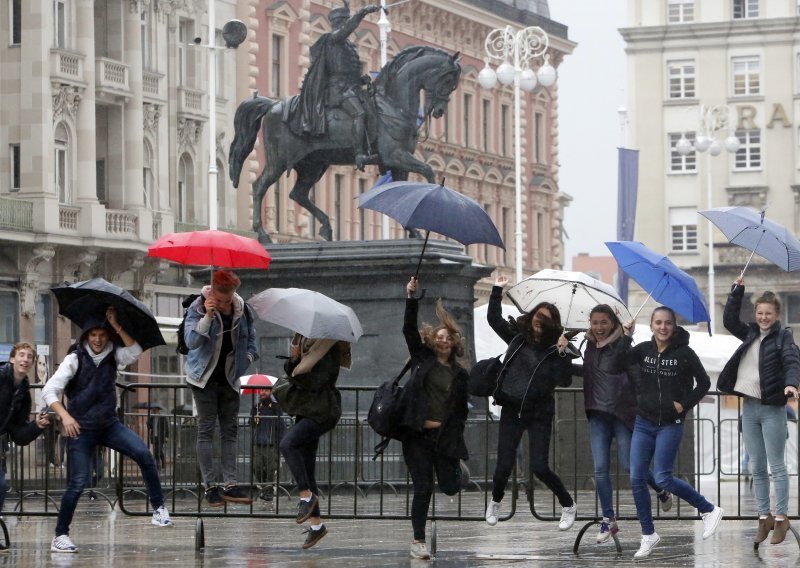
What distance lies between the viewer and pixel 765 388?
14609 millimetres

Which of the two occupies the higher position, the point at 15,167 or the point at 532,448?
the point at 15,167

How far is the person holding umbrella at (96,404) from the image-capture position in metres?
14.6

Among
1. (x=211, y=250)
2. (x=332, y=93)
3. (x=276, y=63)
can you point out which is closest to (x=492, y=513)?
(x=211, y=250)

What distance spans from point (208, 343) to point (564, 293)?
3073mm

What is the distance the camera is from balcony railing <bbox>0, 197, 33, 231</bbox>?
44812 mm

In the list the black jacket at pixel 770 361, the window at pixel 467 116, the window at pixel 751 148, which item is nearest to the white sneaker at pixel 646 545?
the black jacket at pixel 770 361

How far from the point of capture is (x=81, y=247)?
153ft

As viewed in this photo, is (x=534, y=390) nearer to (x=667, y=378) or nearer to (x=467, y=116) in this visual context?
(x=667, y=378)

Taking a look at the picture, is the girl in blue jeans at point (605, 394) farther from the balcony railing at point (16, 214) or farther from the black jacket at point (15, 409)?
the balcony railing at point (16, 214)

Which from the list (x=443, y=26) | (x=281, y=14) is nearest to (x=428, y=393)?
(x=281, y=14)

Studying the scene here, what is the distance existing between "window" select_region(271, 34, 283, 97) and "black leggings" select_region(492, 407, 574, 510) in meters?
42.8

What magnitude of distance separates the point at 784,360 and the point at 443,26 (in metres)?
53.1

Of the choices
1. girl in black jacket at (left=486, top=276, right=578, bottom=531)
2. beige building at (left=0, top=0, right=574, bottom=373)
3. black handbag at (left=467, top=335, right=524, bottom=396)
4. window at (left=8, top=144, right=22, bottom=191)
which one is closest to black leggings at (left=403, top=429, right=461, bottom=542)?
girl in black jacket at (left=486, top=276, right=578, bottom=531)

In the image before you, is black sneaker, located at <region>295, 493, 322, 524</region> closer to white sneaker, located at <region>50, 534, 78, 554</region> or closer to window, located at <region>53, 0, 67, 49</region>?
white sneaker, located at <region>50, 534, 78, 554</region>
